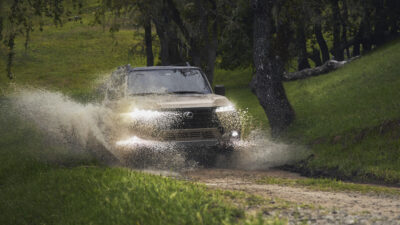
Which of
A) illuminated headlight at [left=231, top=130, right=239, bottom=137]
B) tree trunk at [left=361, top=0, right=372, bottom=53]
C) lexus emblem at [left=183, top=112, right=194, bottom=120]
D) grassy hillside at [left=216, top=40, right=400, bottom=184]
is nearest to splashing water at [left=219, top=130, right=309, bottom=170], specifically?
illuminated headlight at [left=231, top=130, right=239, bottom=137]

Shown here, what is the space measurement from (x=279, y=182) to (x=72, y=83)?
54.3 metres

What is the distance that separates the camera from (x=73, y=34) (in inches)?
3839

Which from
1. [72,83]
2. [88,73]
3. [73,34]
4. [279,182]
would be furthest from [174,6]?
[73,34]

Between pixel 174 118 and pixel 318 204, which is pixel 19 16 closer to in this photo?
pixel 174 118

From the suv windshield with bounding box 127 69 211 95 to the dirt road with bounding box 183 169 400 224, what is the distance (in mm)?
2347

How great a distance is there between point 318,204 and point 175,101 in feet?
14.3

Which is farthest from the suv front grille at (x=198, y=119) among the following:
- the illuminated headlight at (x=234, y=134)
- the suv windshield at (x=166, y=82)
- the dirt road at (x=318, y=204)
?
the suv windshield at (x=166, y=82)

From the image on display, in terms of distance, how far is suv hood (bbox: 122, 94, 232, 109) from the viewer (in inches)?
402

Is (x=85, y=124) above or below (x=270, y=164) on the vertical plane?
above

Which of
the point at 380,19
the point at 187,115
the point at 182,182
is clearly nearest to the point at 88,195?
the point at 182,182

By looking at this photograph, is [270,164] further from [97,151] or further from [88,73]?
[88,73]

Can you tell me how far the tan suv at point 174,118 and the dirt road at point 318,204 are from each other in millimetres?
766

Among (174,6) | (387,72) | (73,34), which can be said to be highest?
(73,34)

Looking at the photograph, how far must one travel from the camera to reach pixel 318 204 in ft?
21.9
